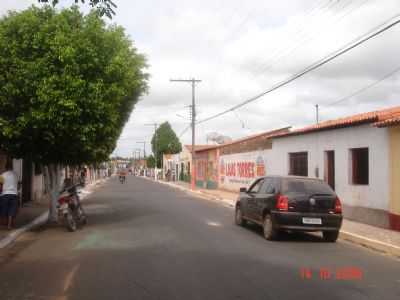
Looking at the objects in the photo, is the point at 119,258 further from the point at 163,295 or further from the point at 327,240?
the point at 327,240

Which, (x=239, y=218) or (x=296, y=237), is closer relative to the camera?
(x=296, y=237)

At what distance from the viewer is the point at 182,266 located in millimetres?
8523

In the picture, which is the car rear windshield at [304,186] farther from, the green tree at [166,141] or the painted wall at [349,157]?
the green tree at [166,141]

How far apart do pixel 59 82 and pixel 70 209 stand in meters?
3.48

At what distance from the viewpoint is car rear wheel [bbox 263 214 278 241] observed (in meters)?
11.8

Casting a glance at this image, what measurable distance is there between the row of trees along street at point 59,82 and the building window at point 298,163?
1008cm

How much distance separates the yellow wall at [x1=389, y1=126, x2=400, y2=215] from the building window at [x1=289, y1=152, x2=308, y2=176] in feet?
22.6

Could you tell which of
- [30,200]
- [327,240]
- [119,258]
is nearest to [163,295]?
[119,258]

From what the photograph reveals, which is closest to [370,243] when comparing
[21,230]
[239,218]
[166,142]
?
[239,218]

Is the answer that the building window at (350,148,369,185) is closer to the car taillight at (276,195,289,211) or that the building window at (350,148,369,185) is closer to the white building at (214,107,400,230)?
the white building at (214,107,400,230)

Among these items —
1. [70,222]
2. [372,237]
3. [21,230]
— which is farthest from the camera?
[70,222]

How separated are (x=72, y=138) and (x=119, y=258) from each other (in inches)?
193

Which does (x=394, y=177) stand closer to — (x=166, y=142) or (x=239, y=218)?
(x=239, y=218)

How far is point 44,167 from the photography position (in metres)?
16.0
